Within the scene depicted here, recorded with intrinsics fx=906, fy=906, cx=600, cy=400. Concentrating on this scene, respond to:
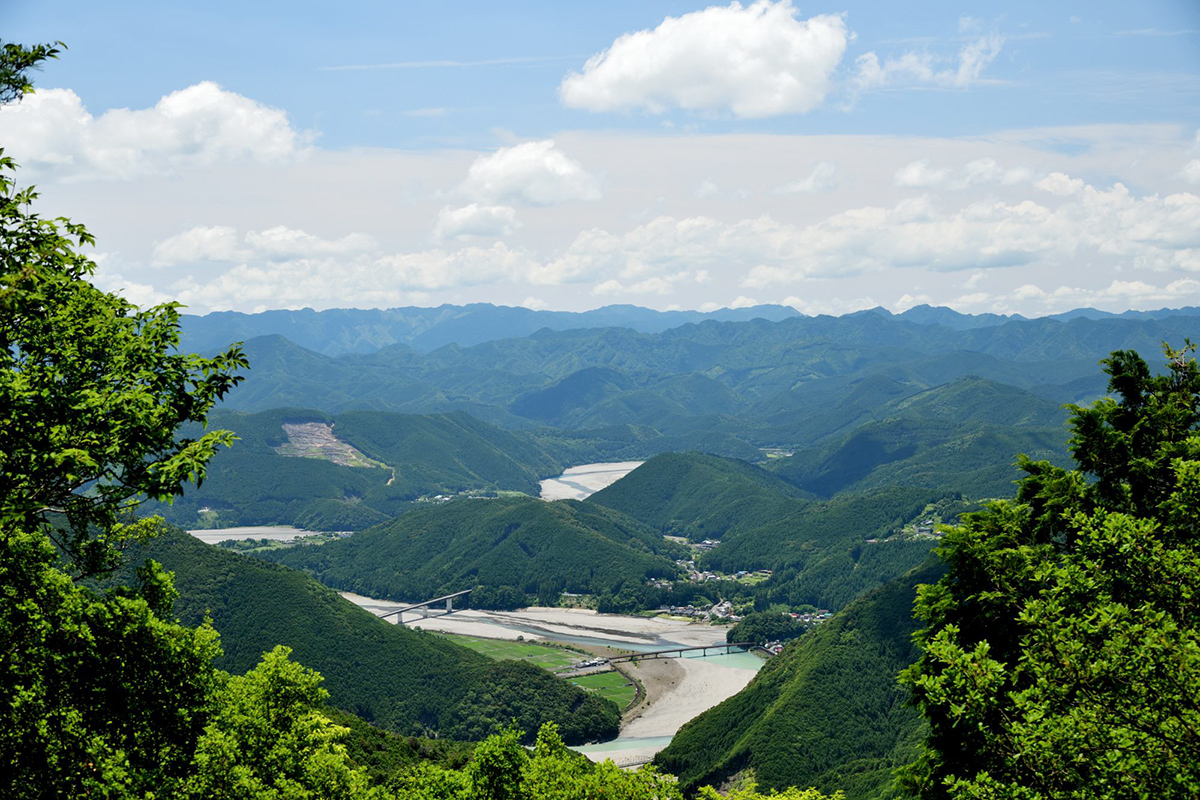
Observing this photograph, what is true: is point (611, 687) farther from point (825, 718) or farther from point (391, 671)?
point (825, 718)

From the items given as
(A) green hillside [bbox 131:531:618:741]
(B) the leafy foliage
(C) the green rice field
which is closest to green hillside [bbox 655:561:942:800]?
(A) green hillside [bbox 131:531:618:741]

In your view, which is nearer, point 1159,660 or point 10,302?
point 1159,660

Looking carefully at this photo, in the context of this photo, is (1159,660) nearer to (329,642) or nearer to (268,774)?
(268,774)

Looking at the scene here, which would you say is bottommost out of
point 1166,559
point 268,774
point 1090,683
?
point 268,774

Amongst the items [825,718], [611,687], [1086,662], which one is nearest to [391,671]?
[611,687]

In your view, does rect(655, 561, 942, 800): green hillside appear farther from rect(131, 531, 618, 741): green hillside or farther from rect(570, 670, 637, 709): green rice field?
rect(570, 670, 637, 709): green rice field

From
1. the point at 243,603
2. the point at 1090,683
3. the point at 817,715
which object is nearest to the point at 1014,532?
the point at 1090,683

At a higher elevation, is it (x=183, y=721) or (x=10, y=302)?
(x=10, y=302)

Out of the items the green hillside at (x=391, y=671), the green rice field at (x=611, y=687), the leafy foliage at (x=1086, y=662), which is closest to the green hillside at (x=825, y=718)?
the green hillside at (x=391, y=671)
